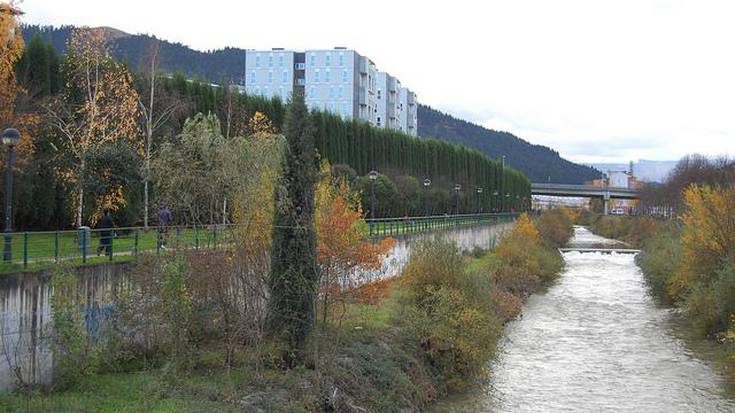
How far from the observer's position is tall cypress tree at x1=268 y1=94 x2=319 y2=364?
58.0 feet

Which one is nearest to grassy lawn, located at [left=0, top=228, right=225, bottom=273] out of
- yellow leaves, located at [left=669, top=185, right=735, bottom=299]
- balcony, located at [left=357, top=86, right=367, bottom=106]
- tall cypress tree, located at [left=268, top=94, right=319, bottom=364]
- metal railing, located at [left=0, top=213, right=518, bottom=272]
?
metal railing, located at [left=0, top=213, right=518, bottom=272]

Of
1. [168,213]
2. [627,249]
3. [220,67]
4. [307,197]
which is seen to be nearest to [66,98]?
[168,213]

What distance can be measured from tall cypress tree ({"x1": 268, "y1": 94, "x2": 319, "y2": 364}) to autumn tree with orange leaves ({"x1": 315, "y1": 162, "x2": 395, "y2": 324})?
0.97m

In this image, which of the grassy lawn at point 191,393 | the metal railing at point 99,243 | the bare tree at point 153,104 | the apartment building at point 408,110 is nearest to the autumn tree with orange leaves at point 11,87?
the bare tree at point 153,104

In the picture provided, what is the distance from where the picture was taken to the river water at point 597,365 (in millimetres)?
21328

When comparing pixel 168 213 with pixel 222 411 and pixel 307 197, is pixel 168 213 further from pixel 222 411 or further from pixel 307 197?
pixel 222 411

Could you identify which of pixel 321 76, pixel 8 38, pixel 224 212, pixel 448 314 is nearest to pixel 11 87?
pixel 8 38

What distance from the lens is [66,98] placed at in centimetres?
3269

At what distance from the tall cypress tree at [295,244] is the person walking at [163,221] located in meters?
2.59

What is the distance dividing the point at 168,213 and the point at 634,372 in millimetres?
16696

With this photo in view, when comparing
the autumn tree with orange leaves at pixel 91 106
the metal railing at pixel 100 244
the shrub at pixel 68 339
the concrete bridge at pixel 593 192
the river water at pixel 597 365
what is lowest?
the river water at pixel 597 365

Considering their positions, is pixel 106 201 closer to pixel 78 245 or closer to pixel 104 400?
pixel 78 245

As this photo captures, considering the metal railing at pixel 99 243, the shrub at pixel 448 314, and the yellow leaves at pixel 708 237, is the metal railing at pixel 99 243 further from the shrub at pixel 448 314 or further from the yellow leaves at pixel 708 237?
the yellow leaves at pixel 708 237

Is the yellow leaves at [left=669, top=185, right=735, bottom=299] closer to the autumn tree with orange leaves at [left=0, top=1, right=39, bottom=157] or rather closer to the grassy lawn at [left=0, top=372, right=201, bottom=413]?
the grassy lawn at [left=0, top=372, right=201, bottom=413]
